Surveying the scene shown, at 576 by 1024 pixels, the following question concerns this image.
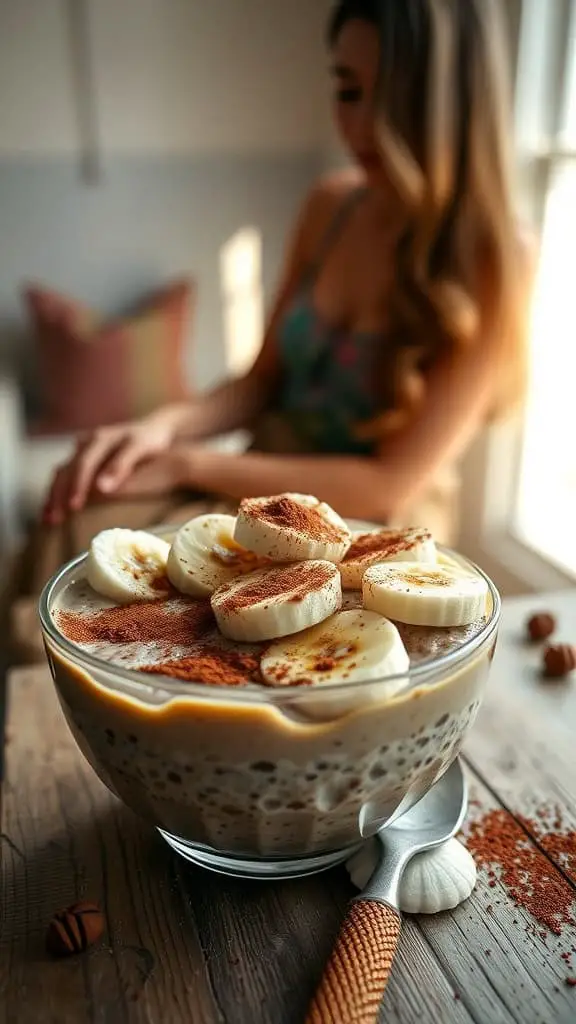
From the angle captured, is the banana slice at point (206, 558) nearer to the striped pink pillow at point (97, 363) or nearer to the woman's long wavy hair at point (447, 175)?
the woman's long wavy hair at point (447, 175)

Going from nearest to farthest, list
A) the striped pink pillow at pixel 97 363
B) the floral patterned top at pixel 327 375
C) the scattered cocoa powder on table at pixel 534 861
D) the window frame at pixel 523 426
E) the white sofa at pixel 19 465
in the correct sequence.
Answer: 1. the scattered cocoa powder on table at pixel 534 861
2. the floral patterned top at pixel 327 375
3. the window frame at pixel 523 426
4. the white sofa at pixel 19 465
5. the striped pink pillow at pixel 97 363

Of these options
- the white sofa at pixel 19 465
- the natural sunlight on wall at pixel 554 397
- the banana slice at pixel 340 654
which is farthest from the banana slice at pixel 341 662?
the white sofa at pixel 19 465

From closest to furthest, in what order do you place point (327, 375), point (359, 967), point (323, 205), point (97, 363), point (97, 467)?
point (359, 967), point (97, 467), point (327, 375), point (323, 205), point (97, 363)

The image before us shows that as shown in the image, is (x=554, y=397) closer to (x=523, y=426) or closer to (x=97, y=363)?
(x=523, y=426)

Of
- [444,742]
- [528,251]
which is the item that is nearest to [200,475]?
[528,251]

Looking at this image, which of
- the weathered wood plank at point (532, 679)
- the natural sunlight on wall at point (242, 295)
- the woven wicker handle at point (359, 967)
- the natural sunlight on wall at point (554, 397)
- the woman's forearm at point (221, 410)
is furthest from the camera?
the natural sunlight on wall at point (242, 295)

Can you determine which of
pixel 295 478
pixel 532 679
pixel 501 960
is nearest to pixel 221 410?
pixel 295 478
